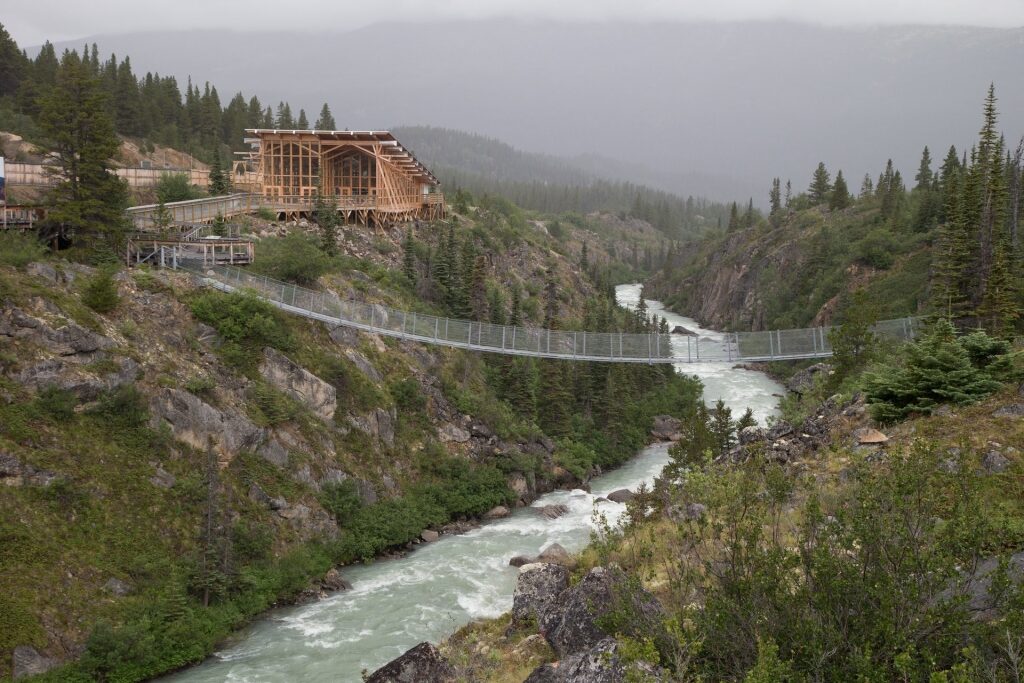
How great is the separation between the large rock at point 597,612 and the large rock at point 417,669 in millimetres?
1688

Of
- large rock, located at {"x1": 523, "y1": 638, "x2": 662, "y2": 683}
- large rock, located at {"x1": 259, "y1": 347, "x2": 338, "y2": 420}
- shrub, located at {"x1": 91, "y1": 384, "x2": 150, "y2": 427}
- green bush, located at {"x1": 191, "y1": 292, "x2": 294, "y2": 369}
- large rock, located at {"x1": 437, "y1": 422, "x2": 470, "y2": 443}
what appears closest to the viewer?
large rock, located at {"x1": 523, "y1": 638, "x2": 662, "y2": 683}

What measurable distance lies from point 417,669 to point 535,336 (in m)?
19.0

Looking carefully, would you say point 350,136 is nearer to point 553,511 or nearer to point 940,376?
point 553,511

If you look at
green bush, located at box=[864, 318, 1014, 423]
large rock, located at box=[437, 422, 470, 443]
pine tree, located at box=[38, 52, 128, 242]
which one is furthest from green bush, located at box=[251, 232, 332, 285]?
green bush, located at box=[864, 318, 1014, 423]

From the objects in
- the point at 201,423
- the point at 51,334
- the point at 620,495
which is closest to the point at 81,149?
the point at 51,334

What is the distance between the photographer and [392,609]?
21672 millimetres

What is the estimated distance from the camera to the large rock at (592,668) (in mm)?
8852

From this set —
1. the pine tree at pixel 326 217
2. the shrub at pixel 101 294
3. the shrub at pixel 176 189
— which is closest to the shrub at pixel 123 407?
the shrub at pixel 101 294

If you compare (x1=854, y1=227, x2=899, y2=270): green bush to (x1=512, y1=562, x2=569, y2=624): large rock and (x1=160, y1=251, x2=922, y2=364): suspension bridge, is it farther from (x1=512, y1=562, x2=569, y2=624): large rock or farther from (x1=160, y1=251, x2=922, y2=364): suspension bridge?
(x1=512, y1=562, x2=569, y2=624): large rock

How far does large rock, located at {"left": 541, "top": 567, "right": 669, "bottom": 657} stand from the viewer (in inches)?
357

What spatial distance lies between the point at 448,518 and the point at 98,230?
1543 cm

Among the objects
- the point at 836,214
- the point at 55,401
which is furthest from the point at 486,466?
the point at 836,214

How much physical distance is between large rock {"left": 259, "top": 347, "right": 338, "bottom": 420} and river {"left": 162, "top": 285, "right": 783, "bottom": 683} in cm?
586

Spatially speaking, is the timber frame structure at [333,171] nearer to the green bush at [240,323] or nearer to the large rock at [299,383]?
the green bush at [240,323]
